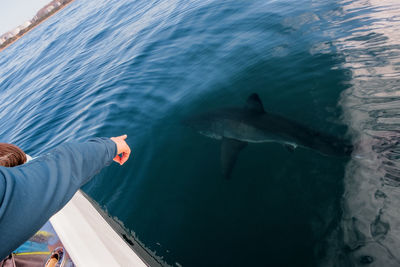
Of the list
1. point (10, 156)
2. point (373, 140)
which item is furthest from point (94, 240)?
point (373, 140)

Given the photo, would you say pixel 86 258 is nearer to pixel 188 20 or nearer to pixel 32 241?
pixel 32 241

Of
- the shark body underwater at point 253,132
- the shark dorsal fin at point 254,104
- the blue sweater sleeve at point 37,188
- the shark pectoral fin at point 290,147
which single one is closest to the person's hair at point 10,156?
the blue sweater sleeve at point 37,188

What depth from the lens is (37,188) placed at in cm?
165

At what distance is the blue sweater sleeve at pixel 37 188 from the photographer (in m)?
1.41

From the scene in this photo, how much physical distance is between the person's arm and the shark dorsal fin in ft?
13.2

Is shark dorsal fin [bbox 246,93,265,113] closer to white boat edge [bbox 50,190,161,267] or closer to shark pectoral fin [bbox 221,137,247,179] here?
shark pectoral fin [bbox 221,137,247,179]

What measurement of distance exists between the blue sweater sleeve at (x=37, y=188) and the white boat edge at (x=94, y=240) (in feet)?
3.92

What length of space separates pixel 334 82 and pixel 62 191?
263 inches

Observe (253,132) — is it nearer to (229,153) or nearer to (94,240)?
(229,153)

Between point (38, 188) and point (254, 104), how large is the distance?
4.76 m

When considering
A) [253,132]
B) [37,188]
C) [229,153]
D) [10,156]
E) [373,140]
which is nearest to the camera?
[37,188]

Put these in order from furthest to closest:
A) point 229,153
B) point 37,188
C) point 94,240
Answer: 1. point 229,153
2. point 94,240
3. point 37,188

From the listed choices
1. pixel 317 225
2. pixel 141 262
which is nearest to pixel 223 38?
pixel 317 225

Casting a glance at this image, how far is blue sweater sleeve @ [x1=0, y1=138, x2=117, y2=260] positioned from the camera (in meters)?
1.41
